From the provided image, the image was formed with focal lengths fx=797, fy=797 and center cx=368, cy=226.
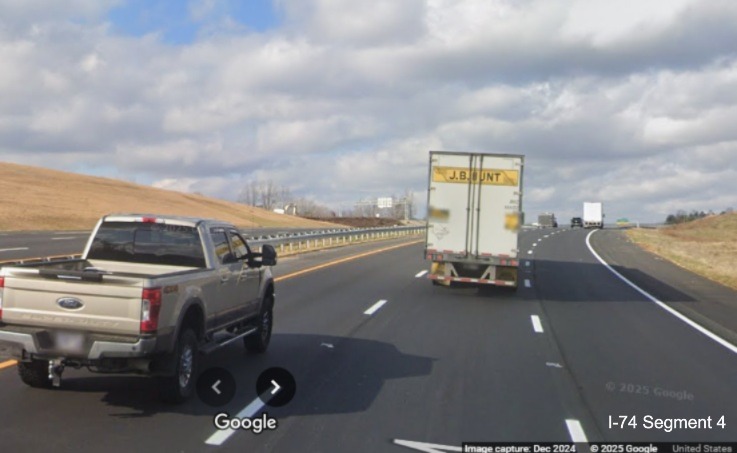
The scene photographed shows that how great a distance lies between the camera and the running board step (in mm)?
8891

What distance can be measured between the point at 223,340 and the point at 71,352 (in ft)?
7.65

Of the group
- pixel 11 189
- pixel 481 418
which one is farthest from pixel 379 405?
pixel 11 189

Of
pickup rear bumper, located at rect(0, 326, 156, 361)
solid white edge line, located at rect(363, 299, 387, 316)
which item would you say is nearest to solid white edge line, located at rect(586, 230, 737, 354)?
solid white edge line, located at rect(363, 299, 387, 316)

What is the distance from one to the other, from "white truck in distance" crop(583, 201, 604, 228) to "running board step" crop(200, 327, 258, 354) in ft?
320

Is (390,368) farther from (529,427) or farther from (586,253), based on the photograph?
(586,253)

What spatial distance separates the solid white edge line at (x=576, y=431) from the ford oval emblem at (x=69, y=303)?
15.6ft

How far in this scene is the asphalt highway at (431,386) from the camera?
7.23m

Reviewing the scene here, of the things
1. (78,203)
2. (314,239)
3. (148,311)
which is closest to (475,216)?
(148,311)

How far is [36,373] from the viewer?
8492mm

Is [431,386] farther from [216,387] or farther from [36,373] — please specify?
[36,373]

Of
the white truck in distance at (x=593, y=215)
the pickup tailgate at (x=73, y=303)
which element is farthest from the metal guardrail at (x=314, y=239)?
the white truck in distance at (x=593, y=215)

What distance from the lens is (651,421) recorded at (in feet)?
26.4

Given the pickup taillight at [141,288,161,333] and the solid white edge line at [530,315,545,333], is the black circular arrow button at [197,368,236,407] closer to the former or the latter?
the pickup taillight at [141,288,161,333]

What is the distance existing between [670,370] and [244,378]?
581 centimetres
